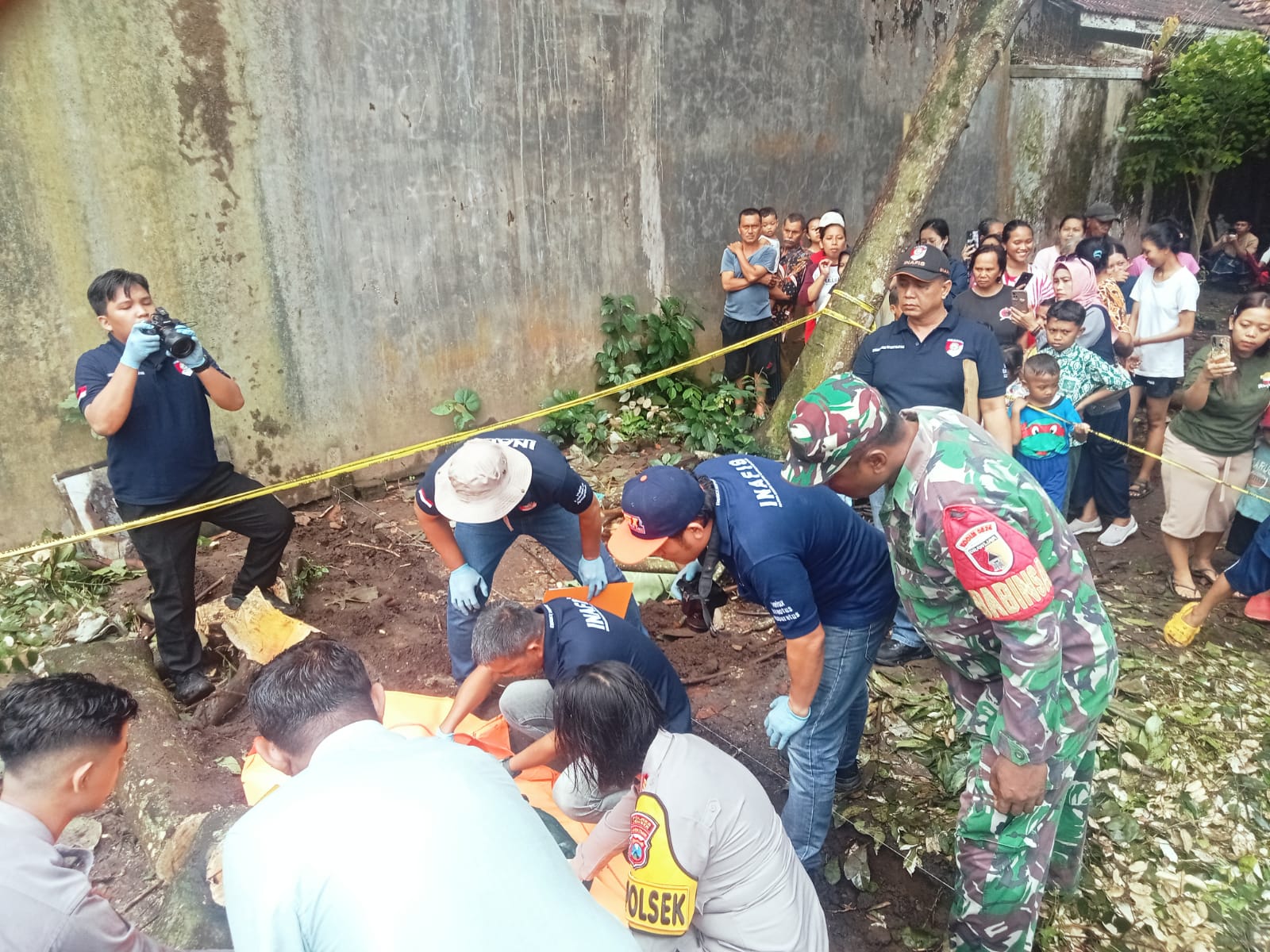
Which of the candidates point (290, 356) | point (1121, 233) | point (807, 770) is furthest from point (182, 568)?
point (1121, 233)

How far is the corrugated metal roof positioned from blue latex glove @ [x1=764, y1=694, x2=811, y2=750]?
13.0 m

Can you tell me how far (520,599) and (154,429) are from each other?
2051mm

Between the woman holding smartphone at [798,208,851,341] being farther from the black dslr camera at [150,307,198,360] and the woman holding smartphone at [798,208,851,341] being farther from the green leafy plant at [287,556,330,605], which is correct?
the black dslr camera at [150,307,198,360]

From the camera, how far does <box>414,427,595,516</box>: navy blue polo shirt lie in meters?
3.54

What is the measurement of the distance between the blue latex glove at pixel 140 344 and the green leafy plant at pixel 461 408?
278cm

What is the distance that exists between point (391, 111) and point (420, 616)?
10.8ft

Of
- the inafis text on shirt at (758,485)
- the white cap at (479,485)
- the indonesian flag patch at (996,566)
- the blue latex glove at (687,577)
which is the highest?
the indonesian flag patch at (996,566)

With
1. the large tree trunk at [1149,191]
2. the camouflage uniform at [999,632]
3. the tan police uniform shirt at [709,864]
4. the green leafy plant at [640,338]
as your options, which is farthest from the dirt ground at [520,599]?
the large tree trunk at [1149,191]

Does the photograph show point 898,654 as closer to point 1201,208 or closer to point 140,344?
point 140,344

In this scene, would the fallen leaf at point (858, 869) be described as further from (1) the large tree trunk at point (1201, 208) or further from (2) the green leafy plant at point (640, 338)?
(1) the large tree trunk at point (1201, 208)

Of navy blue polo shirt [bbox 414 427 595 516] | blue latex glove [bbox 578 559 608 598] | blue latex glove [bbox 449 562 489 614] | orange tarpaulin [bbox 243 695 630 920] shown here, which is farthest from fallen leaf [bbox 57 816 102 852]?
blue latex glove [bbox 578 559 608 598]

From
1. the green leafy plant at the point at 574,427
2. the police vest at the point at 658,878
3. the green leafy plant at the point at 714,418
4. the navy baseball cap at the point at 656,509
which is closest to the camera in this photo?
the police vest at the point at 658,878

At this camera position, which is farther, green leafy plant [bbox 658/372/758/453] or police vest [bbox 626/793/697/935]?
green leafy plant [bbox 658/372/758/453]

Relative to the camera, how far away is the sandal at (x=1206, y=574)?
4.67 m
